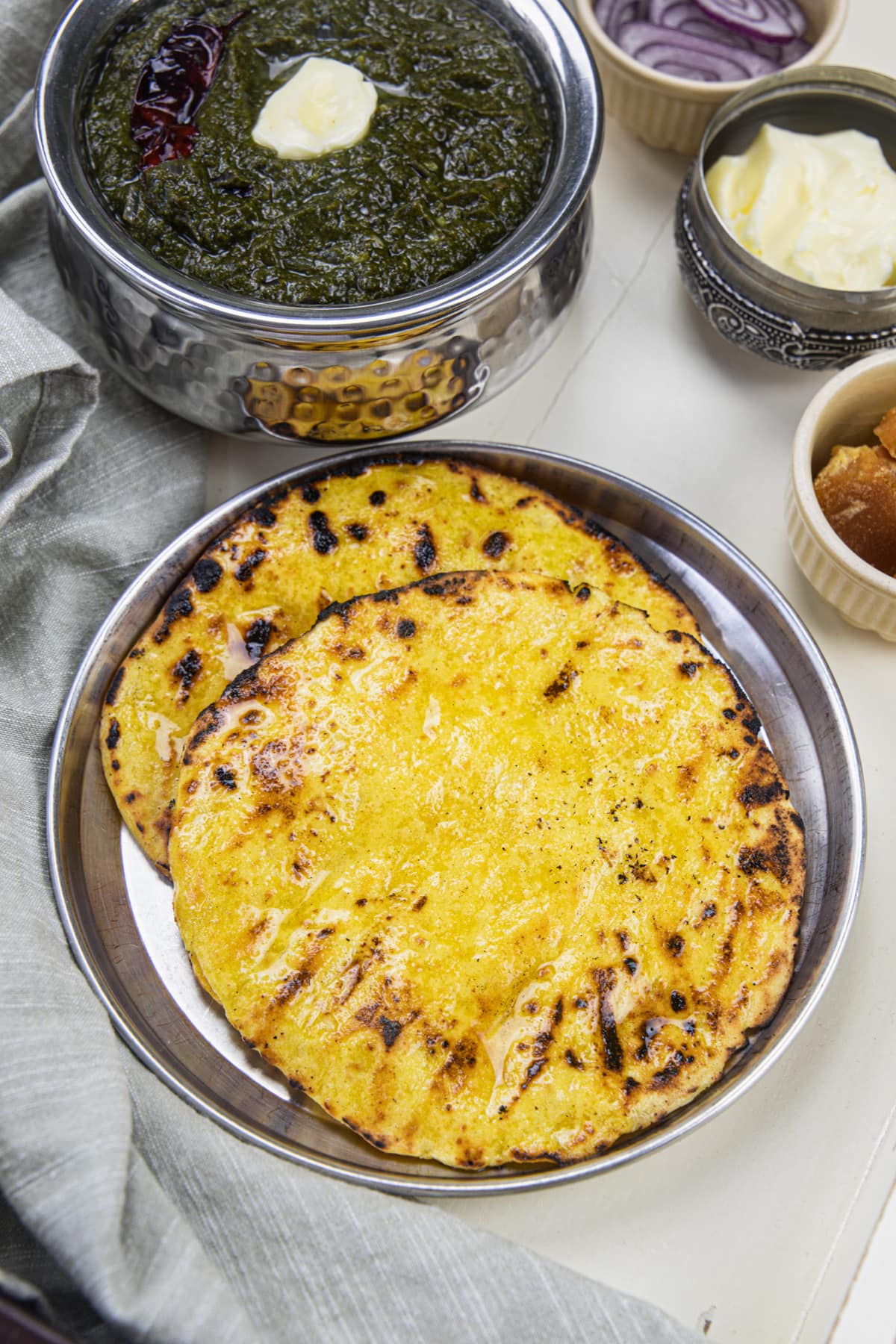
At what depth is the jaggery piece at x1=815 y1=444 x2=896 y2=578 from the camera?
2.45m

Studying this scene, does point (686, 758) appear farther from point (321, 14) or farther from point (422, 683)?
point (321, 14)

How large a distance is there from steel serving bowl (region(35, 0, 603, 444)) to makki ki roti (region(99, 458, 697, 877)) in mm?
171

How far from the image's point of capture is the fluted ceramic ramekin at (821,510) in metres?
2.40

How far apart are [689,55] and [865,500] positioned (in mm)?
1287

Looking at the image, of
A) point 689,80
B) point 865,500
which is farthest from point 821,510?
point 689,80

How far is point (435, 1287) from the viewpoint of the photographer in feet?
6.55

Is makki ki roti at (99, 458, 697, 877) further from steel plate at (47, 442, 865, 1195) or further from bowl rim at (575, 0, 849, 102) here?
bowl rim at (575, 0, 849, 102)

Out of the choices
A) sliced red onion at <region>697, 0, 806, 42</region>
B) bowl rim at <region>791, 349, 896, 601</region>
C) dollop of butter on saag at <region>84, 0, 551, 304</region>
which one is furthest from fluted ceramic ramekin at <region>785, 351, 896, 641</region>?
sliced red onion at <region>697, 0, 806, 42</region>

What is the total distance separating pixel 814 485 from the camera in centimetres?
255

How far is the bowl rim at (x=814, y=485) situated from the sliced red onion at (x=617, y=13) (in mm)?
1131

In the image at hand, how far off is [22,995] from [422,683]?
2.92 ft

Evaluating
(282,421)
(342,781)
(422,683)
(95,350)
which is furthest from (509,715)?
(95,350)

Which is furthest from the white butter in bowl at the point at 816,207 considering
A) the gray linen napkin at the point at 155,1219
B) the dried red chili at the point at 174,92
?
the gray linen napkin at the point at 155,1219

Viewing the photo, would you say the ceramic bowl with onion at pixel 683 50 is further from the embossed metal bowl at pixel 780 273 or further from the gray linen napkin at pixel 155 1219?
the gray linen napkin at pixel 155 1219
